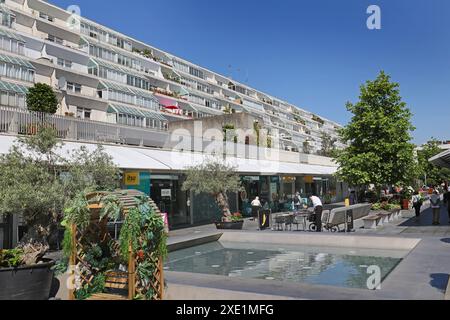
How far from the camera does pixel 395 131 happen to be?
26.8 m

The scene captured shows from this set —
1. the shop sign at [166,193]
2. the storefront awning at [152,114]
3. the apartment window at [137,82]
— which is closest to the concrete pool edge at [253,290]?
the shop sign at [166,193]

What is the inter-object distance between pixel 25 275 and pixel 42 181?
183 centimetres

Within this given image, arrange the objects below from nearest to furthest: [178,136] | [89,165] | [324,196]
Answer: [89,165]
[178,136]
[324,196]

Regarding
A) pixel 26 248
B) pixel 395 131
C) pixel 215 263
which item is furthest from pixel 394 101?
pixel 26 248

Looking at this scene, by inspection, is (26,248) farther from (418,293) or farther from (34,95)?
(34,95)

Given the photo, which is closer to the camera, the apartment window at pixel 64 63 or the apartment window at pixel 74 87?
the apartment window at pixel 64 63

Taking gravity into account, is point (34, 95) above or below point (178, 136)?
above

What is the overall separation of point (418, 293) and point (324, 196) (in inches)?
1355

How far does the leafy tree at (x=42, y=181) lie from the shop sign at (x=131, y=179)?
8.90 meters

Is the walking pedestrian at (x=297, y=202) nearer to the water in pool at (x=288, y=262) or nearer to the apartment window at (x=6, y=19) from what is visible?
the water in pool at (x=288, y=262)

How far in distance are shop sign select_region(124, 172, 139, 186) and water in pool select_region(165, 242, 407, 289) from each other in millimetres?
5010

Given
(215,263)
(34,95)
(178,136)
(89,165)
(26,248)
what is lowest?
(215,263)

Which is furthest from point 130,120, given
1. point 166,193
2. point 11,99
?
point 166,193

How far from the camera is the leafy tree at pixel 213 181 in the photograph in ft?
61.0
